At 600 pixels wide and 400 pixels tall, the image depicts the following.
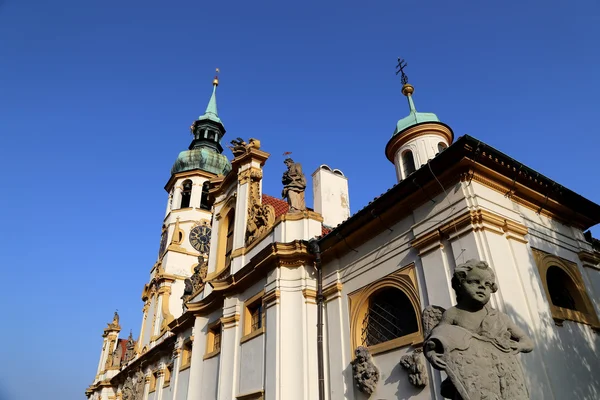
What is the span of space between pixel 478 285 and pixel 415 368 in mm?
5786

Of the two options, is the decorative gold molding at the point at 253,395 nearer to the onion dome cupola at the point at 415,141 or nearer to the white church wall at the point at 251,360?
the white church wall at the point at 251,360

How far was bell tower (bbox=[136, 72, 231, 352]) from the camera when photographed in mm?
30500

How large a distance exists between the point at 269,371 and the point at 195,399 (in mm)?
5299

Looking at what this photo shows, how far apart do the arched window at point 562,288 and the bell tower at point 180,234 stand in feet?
66.6

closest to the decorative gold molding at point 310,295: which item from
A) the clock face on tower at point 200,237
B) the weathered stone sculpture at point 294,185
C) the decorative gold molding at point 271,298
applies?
the decorative gold molding at point 271,298

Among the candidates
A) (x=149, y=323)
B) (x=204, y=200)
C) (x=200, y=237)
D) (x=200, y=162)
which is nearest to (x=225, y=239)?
(x=149, y=323)

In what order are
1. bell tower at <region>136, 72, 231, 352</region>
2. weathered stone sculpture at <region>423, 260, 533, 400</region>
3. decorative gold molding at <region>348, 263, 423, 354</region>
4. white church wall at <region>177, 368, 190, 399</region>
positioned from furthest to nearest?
1. bell tower at <region>136, 72, 231, 352</region>
2. white church wall at <region>177, 368, 190, 399</region>
3. decorative gold molding at <region>348, 263, 423, 354</region>
4. weathered stone sculpture at <region>423, 260, 533, 400</region>

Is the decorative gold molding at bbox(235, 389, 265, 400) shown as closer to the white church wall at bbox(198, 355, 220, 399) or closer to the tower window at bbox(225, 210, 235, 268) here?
the white church wall at bbox(198, 355, 220, 399)

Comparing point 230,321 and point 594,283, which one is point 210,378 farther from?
Answer: point 594,283

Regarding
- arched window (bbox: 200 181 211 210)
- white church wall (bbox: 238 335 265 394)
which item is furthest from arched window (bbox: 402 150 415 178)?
arched window (bbox: 200 181 211 210)

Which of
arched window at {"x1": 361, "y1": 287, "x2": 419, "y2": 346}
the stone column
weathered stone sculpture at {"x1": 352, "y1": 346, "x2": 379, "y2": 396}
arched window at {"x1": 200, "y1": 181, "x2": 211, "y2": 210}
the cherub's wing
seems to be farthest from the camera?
arched window at {"x1": 200, "y1": 181, "x2": 211, "y2": 210}

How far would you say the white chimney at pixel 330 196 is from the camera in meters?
17.1

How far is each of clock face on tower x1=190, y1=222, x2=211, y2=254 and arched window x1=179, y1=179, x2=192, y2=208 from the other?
115 inches

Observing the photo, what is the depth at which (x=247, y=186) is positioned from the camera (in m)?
16.8
